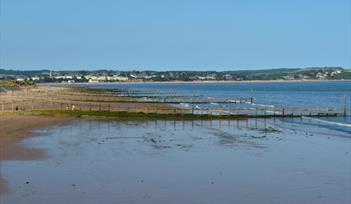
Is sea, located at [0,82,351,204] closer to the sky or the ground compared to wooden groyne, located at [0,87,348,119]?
closer to the sky

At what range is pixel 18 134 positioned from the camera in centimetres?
3291

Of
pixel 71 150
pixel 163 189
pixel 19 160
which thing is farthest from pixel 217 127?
pixel 163 189

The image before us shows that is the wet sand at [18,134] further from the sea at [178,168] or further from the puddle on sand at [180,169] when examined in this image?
the puddle on sand at [180,169]

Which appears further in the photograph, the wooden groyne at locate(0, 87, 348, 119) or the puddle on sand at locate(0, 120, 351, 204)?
the wooden groyne at locate(0, 87, 348, 119)

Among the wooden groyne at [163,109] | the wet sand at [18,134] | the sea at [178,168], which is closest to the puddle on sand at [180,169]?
the sea at [178,168]

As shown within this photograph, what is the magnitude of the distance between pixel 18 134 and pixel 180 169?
14.7 metres

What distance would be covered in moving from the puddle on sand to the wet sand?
0.81 m

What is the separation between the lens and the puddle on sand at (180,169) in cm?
1681

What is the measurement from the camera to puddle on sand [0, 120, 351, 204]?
1681cm

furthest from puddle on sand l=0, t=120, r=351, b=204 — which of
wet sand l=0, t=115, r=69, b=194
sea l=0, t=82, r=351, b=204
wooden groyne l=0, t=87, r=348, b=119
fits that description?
wooden groyne l=0, t=87, r=348, b=119

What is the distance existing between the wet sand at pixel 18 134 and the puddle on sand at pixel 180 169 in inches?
31.8

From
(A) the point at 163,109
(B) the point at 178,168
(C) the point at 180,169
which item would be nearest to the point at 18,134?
(B) the point at 178,168

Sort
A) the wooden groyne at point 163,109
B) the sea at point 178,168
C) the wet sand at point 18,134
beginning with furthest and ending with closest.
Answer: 1. the wooden groyne at point 163,109
2. the wet sand at point 18,134
3. the sea at point 178,168

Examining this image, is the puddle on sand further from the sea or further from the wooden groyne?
the wooden groyne
